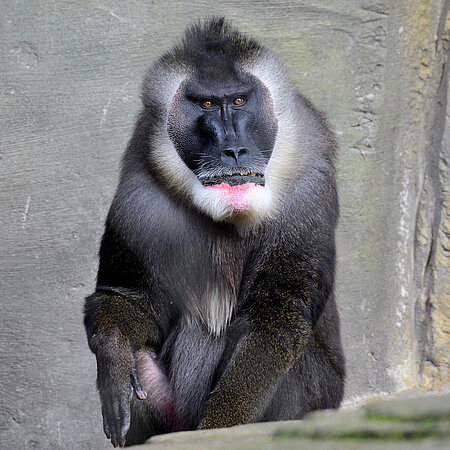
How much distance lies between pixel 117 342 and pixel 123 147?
1.88m

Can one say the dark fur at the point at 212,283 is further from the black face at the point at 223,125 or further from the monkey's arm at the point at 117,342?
the black face at the point at 223,125

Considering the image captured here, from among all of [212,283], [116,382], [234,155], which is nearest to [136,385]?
[116,382]

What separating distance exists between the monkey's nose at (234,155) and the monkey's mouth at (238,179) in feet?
0.17

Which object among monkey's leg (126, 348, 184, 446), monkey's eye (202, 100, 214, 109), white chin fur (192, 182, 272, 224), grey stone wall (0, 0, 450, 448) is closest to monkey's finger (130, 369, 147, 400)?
monkey's leg (126, 348, 184, 446)

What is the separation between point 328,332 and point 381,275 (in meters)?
1.47

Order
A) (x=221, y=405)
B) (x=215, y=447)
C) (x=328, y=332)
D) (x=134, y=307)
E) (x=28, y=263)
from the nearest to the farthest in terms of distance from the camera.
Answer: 1. (x=215, y=447)
2. (x=221, y=405)
3. (x=134, y=307)
4. (x=328, y=332)
5. (x=28, y=263)

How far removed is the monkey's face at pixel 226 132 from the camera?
147 inches

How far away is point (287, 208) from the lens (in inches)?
161

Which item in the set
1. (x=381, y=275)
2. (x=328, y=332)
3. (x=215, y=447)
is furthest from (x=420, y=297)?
(x=215, y=447)

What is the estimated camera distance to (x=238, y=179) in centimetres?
371

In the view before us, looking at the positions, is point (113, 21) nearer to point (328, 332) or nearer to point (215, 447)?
point (328, 332)

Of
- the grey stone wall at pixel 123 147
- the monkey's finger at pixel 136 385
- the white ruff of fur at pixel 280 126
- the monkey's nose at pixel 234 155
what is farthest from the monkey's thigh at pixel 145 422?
the grey stone wall at pixel 123 147

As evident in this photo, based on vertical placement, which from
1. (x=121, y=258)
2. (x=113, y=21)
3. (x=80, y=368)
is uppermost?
(x=113, y=21)

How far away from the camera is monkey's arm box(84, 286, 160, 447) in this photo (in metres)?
3.78
